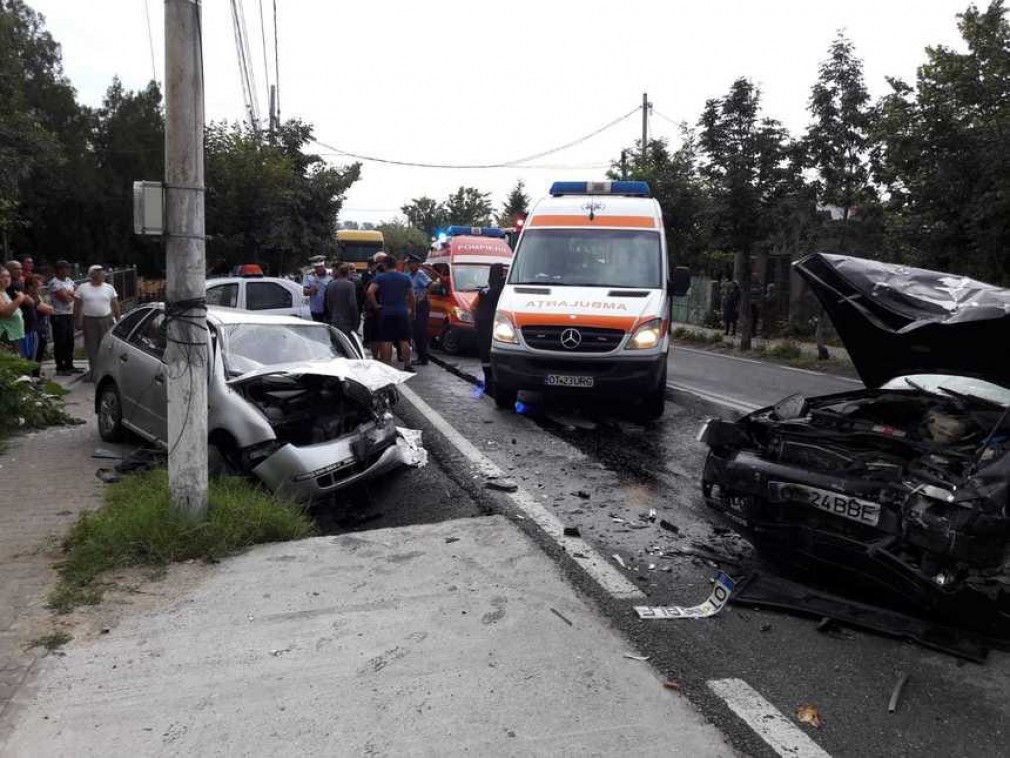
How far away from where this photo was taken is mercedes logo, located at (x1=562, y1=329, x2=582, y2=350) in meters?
8.88

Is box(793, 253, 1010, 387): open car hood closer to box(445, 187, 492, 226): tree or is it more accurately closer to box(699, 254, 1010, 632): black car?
box(699, 254, 1010, 632): black car

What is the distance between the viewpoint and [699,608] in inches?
171

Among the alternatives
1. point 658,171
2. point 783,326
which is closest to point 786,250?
point 783,326

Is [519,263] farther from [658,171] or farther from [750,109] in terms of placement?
[658,171]

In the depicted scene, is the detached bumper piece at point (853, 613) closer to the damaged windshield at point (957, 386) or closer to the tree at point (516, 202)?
the damaged windshield at point (957, 386)

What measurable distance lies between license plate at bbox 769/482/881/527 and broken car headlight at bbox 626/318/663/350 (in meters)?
4.51

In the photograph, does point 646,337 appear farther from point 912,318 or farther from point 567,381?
point 912,318

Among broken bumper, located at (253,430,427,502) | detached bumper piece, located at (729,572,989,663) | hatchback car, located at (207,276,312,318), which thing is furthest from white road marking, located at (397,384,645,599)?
hatchback car, located at (207,276,312,318)

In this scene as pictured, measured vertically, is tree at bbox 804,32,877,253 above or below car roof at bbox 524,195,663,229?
above

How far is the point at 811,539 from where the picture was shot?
4.29 metres

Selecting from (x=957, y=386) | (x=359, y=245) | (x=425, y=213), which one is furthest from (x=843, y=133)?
(x=425, y=213)

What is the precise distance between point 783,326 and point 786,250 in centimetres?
329

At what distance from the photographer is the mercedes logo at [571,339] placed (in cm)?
888

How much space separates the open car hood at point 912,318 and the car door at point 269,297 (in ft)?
35.2
